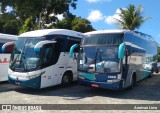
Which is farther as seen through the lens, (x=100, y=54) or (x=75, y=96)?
(x=100, y=54)

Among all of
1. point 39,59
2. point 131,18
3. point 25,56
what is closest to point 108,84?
point 39,59

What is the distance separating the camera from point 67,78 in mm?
15617

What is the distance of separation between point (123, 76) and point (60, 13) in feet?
41.8

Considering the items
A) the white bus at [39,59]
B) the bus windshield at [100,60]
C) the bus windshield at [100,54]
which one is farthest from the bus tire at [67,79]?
the bus windshield at [100,60]

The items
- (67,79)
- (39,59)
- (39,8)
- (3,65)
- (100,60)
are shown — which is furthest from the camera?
(39,8)

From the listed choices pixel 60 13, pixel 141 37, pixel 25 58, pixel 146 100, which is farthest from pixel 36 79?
pixel 60 13

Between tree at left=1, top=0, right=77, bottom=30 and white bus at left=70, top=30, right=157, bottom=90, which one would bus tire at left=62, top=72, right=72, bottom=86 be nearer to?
white bus at left=70, top=30, right=157, bottom=90

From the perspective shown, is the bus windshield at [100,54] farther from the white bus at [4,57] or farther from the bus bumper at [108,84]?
the white bus at [4,57]

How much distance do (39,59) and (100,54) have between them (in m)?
2.84

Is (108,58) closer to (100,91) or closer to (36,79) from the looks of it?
(100,91)

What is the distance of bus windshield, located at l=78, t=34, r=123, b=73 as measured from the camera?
41.4 ft

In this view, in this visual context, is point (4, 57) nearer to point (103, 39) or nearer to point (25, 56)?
point (25, 56)

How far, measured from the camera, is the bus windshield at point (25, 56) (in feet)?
42.8

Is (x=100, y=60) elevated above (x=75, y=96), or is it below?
above
